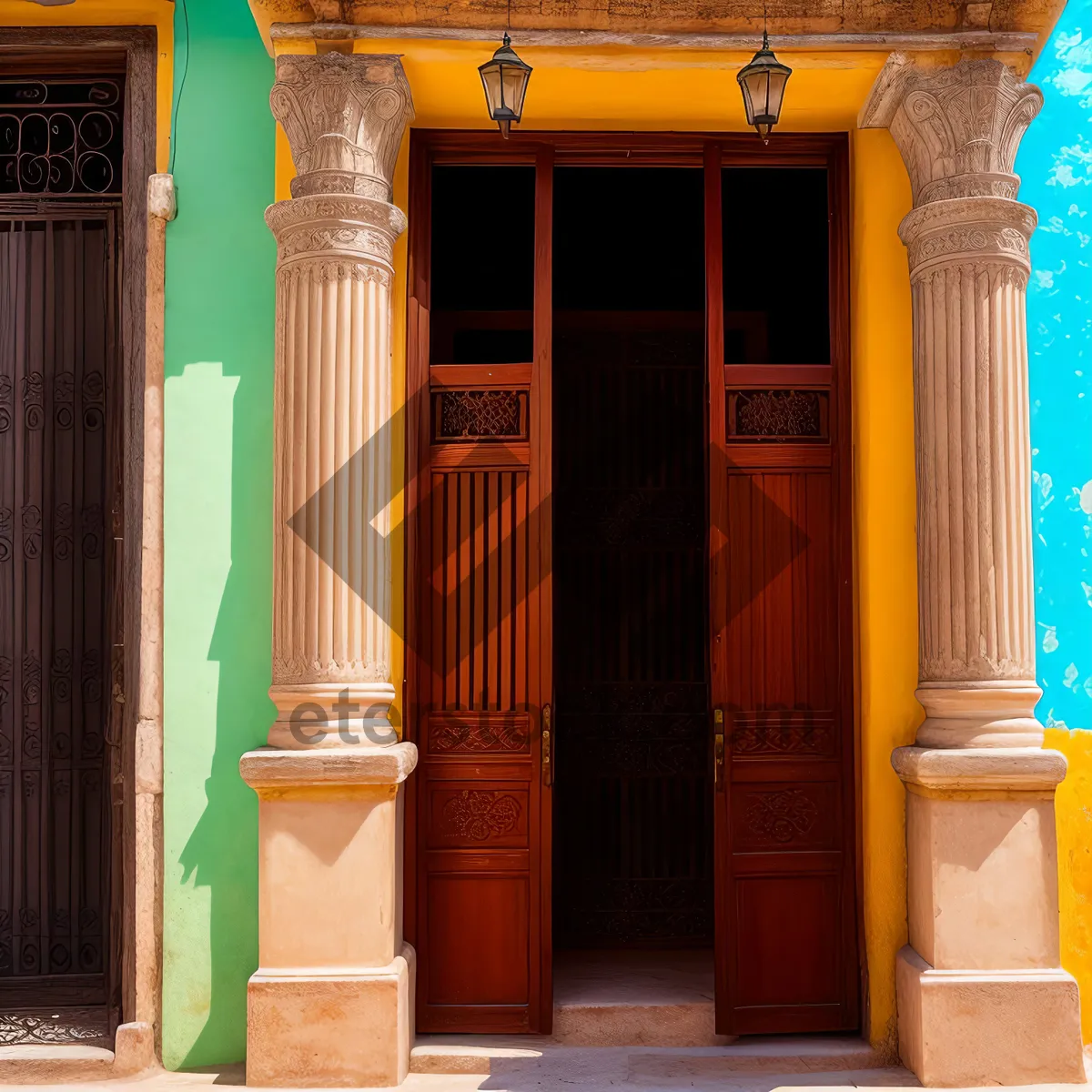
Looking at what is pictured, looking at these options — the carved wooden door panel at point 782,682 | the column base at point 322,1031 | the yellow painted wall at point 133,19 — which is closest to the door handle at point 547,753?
the carved wooden door panel at point 782,682

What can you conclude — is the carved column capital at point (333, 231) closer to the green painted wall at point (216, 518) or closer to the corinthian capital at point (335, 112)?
the corinthian capital at point (335, 112)

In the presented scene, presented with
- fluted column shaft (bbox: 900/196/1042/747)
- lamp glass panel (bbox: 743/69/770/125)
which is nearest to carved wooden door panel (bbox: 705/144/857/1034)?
fluted column shaft (bbox: 900/196/1042/747)

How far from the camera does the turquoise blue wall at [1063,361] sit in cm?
553

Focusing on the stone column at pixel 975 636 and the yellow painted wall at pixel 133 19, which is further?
the yellow painted wall at pixel 133 19

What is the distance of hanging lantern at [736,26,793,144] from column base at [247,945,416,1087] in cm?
396

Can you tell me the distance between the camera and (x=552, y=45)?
206 inches

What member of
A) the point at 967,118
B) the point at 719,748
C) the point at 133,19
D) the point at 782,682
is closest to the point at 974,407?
the point at 967,118

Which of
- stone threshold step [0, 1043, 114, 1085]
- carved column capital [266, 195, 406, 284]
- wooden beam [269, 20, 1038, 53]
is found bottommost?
Answer: stone threshold step [0, 1043, 114, 1085]

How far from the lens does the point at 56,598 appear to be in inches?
233

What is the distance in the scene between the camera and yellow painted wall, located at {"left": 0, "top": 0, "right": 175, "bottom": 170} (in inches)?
223

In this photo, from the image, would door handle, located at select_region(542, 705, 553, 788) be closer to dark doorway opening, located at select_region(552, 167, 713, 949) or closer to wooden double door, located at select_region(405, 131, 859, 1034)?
wooden double door, located at select_region(405, 131, 859, 1034)

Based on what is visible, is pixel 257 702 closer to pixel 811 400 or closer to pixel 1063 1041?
pixel 811 400

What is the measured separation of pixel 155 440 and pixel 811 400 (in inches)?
127

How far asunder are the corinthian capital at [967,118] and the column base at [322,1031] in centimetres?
436
